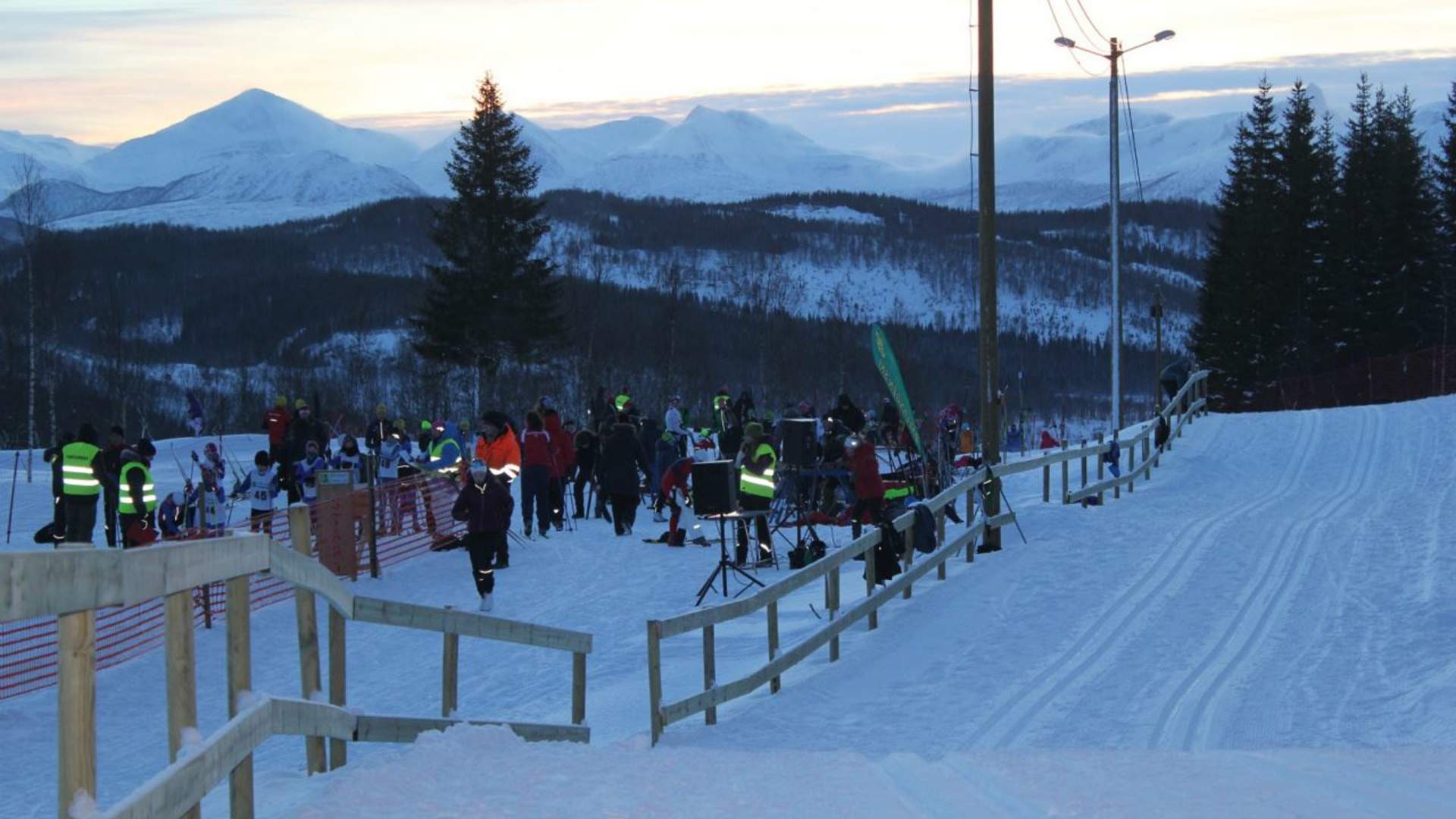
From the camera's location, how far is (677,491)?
19.9 m

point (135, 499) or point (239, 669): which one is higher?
point (239, 669)

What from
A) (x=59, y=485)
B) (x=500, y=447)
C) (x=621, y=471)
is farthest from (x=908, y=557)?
(x=59, y=485)

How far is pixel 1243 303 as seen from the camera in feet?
184

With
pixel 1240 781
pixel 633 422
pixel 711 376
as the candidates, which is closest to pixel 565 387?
pixel 711 376

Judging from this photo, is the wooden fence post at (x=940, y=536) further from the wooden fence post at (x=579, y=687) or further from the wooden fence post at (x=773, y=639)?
the wooden fence post at (x=579, y=687)

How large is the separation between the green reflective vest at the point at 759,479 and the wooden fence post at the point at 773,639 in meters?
4.86

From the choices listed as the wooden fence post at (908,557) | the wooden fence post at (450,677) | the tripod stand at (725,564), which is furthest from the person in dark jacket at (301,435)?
the wooden fence post at (450,677)

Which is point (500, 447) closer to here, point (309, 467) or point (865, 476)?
point (865, 476)

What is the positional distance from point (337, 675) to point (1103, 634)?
8.49 metres

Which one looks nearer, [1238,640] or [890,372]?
[1238,640]

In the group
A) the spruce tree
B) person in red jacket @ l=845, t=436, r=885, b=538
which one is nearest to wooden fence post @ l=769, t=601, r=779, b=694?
person in red jacket @ l=845, t=436, r=885, b=538

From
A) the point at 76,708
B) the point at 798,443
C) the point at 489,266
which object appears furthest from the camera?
the point at 489,266

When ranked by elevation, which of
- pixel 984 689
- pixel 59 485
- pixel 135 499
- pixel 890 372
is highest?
pixel 890 372

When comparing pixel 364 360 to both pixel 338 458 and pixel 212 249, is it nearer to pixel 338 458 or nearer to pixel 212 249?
pixel 212 249
